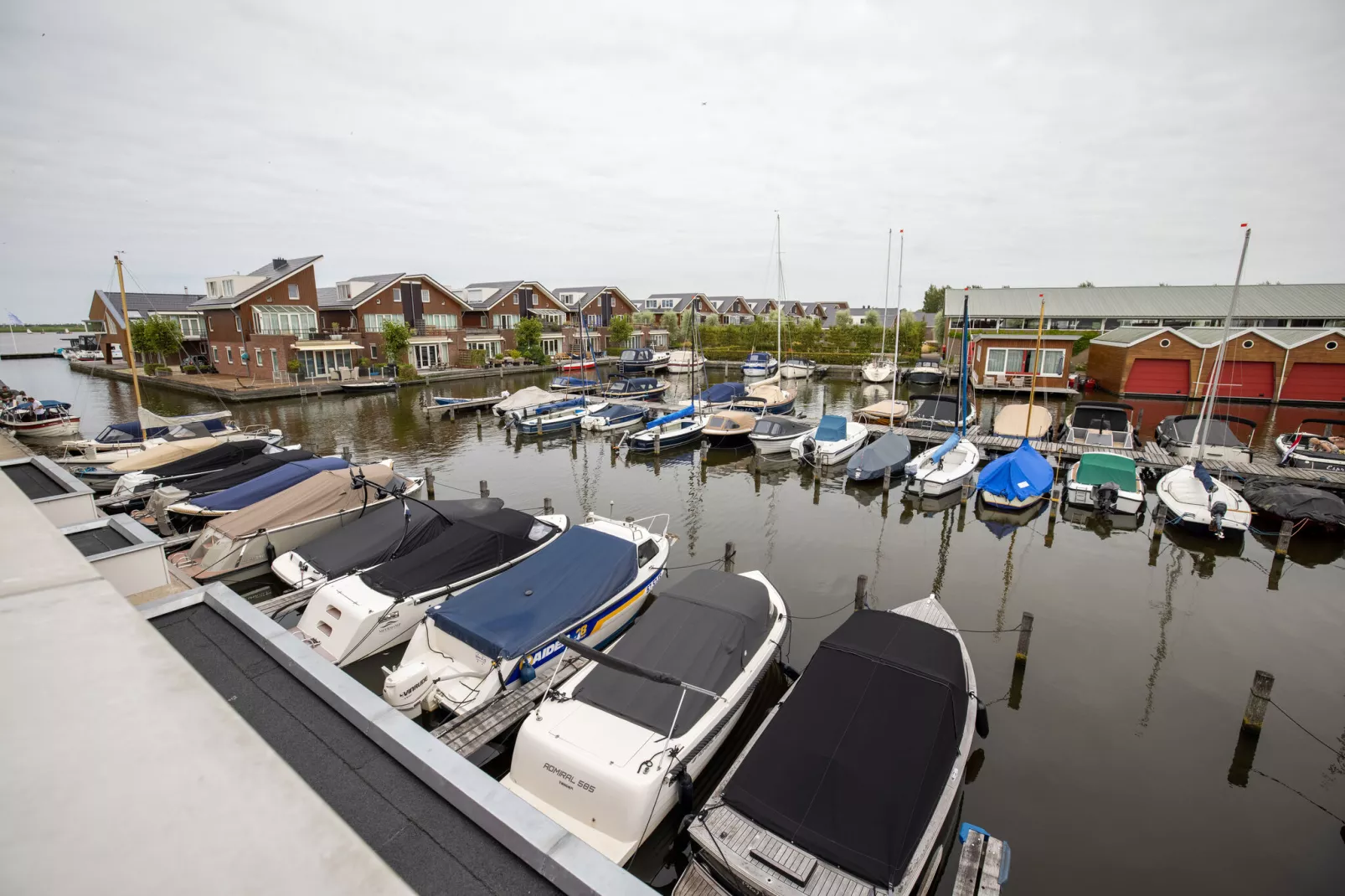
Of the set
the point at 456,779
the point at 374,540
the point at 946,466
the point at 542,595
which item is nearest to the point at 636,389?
the point at 946,466

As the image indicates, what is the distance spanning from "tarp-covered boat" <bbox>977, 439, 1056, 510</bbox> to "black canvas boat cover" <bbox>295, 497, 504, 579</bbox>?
16.3 m

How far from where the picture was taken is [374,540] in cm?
1345

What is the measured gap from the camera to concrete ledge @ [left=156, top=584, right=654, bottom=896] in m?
2.61

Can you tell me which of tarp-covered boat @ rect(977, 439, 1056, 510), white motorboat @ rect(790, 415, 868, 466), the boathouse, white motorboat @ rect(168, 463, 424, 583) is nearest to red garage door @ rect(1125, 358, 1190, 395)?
the boathouse

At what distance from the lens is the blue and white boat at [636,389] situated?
135ft

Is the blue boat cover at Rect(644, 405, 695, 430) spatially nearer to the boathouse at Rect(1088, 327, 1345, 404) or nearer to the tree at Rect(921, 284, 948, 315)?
the boathouse at Rect(1088, 327, 1345, 404)

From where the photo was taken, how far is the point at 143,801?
1679mm

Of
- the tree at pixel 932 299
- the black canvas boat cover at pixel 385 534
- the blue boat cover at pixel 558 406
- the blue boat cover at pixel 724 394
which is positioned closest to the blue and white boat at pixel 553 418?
the blue boat cover at pixel 558 406

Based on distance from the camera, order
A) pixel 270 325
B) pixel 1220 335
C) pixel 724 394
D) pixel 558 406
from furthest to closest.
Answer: pixel 270 325, pixel 1220 335, pixel 724 394, pixel 558 406

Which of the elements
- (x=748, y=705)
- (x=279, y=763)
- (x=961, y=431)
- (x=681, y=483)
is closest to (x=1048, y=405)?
(x=961, y=431)

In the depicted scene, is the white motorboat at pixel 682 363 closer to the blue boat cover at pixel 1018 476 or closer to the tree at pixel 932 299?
the blue boat cover at pixel 1018 476

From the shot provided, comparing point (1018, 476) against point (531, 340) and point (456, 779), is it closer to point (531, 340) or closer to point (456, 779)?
point (456, 779)

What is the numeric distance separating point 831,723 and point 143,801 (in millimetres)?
7076

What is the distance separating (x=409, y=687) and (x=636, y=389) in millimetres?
32962
